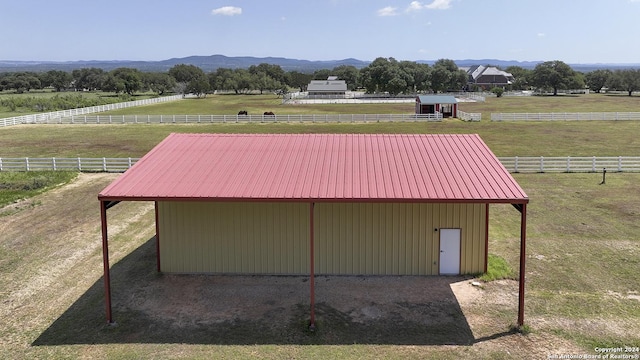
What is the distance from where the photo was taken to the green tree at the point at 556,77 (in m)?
113

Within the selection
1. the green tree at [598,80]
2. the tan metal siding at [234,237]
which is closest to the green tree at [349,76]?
the green tree at [598,80]

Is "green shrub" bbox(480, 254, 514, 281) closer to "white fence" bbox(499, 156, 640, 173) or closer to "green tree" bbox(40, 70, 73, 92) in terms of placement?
"white fence" bbox(499, 156, 640, 173)

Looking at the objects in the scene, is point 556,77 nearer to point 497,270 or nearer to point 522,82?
point 522,82

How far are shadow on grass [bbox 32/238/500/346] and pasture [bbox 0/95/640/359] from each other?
51 mm

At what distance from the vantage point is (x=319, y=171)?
13531 millimetres

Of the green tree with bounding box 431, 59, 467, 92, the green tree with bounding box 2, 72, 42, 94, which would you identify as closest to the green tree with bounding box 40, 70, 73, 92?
the green tree with bounding box 2, 72, 42, 94

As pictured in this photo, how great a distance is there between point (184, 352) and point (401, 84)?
9915 cm

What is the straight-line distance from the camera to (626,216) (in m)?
20.1

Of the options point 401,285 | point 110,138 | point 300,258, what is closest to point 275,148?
point 300,258

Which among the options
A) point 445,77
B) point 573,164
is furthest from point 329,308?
point 445,77

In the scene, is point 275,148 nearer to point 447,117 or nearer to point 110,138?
point 110,138

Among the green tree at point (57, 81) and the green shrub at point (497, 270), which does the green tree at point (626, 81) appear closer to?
the green shrub at point (497, 270)

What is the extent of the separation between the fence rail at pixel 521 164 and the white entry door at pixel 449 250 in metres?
16.3

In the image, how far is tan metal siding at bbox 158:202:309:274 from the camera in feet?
46.9
